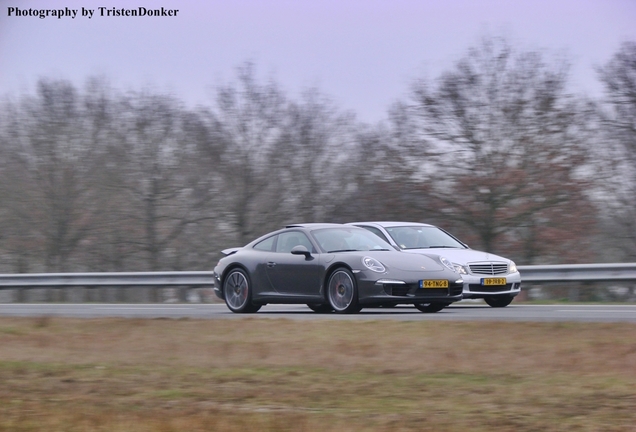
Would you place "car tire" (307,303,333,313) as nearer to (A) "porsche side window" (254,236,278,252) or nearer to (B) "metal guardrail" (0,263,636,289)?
(A) "porsche side window" (254,236,278,252)

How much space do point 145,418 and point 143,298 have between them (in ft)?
64.3

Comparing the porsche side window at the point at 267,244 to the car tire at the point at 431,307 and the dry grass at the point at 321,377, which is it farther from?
the dry grass at the point at 321,377

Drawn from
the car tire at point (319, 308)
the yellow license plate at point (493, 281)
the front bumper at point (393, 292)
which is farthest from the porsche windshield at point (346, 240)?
the yellow license plate at point (493, 281)

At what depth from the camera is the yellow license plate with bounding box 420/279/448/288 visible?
1359 centimetres

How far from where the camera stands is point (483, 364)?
8.56 metres

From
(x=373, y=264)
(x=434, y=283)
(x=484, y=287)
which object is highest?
(x=373, y=264)

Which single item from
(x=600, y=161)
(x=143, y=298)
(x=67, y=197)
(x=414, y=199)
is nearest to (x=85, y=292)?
(x=143, y=298)

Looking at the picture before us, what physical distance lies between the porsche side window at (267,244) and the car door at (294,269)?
110 mm

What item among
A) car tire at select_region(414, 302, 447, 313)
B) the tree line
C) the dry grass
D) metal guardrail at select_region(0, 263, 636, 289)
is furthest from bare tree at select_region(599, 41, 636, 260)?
the dry grass

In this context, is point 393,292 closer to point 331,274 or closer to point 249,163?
point 331,274

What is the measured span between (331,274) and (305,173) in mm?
21540

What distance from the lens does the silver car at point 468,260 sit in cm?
1572

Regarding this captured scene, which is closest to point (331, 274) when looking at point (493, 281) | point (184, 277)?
point (493, 281)

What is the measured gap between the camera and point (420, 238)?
16953 millimetres
